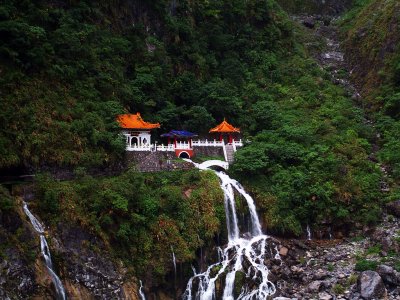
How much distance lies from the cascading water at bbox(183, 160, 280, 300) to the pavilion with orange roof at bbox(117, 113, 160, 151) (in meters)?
7.46

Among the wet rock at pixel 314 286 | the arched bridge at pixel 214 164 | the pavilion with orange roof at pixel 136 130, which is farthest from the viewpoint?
the arched bridge at pixel 214 164

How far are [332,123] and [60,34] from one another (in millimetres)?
24346

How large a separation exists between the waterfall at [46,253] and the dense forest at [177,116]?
1.82ft

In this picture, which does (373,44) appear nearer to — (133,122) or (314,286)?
(133,122)

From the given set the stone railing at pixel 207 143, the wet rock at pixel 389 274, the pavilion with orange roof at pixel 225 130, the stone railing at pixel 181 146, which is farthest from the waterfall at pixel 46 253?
the pavilion with orange roof at pixel 225 130

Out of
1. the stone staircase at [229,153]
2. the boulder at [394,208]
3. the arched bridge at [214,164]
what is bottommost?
the boulder at [394,208]

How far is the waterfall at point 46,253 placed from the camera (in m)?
22.3

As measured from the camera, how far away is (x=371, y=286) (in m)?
25.5

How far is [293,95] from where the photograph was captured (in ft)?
160

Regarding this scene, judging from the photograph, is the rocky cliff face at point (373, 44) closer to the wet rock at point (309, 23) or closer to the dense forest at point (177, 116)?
the dense forest at point (177, 116)

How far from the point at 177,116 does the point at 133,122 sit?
541 cm

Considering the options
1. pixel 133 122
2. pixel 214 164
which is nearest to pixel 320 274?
pixel 214 164

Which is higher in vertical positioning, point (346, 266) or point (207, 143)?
point (207, 143)

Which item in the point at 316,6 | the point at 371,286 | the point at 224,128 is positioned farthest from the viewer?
the point at 316,6
